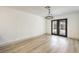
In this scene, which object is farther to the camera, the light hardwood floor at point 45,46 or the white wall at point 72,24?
the white wall at point 72,24

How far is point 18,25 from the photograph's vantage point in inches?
80.0

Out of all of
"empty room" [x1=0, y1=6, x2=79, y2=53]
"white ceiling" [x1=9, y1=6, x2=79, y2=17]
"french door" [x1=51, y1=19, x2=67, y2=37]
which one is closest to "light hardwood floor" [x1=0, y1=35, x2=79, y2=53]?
"empty room" [x1=0, y1=6, x2=79, y2=53]

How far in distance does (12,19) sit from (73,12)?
1.44 m

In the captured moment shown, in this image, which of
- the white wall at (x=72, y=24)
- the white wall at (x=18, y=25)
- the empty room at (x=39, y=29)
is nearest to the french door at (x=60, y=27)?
the empty room at (x=39, y=29)

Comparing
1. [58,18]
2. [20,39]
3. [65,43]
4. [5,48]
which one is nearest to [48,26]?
[58,18]

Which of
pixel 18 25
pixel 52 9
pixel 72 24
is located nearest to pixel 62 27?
pixel 72 24

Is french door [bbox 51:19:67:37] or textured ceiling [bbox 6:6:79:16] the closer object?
textured ceiling [bbox 6:6:79:16]

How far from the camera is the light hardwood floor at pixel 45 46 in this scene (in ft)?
5.62

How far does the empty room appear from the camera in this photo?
1.75 meters

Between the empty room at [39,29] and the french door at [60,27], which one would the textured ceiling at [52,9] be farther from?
the french door at [60,27]

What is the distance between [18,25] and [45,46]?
85 centimetres

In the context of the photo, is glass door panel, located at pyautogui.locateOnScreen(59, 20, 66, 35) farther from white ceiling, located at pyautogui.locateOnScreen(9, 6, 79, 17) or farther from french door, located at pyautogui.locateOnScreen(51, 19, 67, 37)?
white ceiling, located at pyautogui.locateOnScreen(9, 6, 79, 17)

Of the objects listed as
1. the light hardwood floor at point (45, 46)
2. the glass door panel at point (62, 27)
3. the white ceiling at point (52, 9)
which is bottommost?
the light hardwood floor at point (45, 46)
